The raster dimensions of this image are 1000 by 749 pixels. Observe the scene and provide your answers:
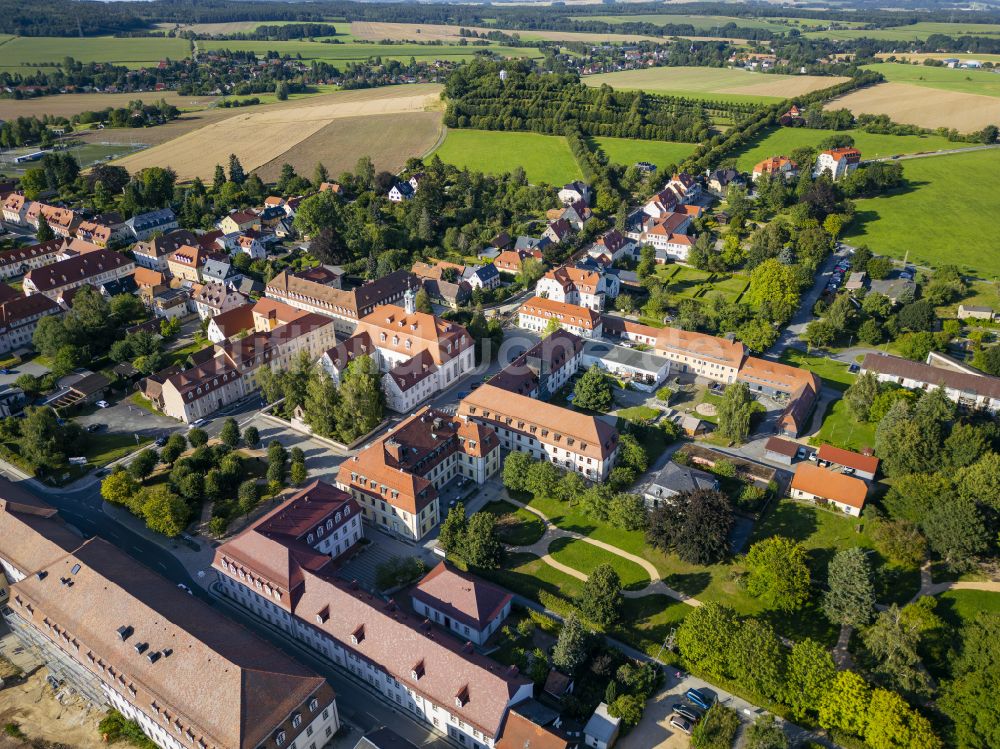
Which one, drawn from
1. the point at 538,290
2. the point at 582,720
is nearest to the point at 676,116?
the point at 538,290

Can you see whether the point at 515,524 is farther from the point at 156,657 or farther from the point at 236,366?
the point at 236,366

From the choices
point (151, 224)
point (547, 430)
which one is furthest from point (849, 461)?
point (151, 224)

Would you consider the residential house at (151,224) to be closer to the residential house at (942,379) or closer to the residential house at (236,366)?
the residential house at (236,366)

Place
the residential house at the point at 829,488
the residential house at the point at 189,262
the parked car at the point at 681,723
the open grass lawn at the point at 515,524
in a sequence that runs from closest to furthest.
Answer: the parked car at the point at 681,723 < the open grass lawn at the point at 515,524 < the residential house at the point at 829,488 < the residential house at the point at 189,262

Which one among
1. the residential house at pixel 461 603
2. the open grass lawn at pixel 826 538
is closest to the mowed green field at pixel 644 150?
the open grass lawn at pixel 826 538

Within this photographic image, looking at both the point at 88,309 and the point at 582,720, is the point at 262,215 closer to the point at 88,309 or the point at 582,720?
the point at 88,309

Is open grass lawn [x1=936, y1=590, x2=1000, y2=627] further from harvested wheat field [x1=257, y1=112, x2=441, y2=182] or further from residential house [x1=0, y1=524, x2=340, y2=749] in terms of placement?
harvested wheat field [x1=257, y1=112, x2=441, y2=182]
